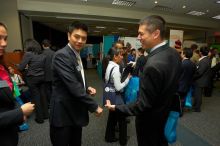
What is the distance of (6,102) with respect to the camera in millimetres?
1009

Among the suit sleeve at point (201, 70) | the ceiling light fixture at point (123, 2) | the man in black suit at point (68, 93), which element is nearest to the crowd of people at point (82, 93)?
the man in black suit at point (68, 93)

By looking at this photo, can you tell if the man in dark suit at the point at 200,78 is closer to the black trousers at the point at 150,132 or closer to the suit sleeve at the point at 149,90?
the black trousers at the point at 150,132

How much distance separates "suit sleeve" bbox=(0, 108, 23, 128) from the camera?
3.02ft

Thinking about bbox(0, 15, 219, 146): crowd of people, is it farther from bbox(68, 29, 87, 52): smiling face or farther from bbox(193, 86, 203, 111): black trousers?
bbox(193, 86, 203, 111): black trousers

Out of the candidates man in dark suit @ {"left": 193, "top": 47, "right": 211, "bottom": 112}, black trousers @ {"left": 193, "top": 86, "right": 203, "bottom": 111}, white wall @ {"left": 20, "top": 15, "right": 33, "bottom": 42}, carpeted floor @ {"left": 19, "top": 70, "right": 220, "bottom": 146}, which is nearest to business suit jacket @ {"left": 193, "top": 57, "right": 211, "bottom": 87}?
man in dark suit @ {"left": 193, "top": 47, "right": 211, "bottom": 112}

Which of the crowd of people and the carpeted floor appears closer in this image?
the crowd of people

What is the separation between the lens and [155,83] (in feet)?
3.91

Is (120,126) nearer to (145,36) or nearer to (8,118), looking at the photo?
(145,36)

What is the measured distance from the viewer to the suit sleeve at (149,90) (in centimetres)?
118

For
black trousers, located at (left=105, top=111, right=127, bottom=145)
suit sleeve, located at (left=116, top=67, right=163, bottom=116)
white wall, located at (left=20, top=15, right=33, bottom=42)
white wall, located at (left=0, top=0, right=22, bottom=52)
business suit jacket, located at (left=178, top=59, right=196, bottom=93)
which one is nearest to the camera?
suit sleeve, located at (left=116, top=67, right=163, bottom=116)

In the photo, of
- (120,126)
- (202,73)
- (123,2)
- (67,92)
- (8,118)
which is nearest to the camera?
(8,118)

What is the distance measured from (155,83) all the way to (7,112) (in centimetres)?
91

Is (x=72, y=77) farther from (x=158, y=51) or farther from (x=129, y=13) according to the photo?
(x=129, y=13)

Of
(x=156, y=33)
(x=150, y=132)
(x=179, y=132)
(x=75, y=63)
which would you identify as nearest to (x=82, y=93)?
(x=75, y=63)
